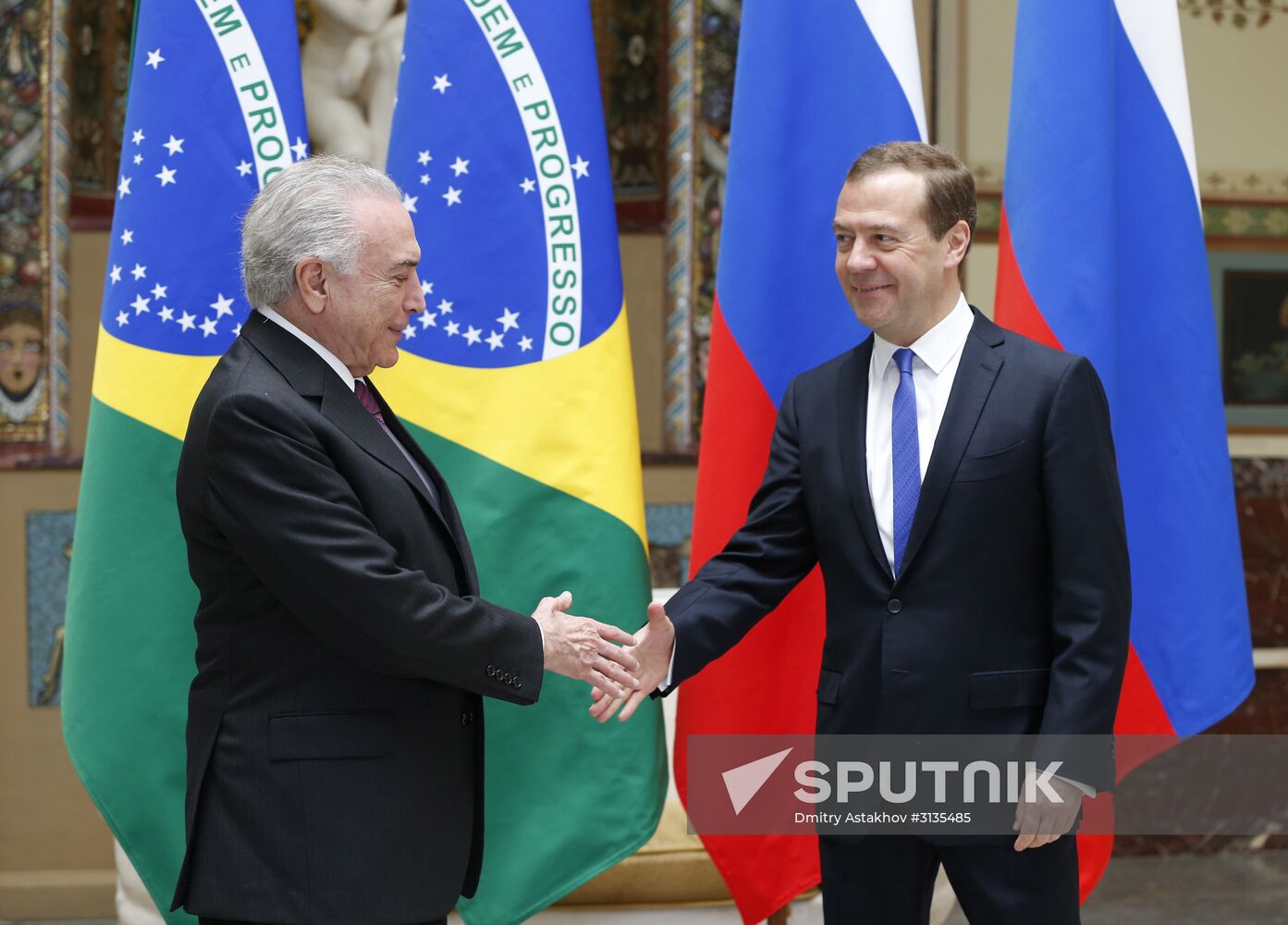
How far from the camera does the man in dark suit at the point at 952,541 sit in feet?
5.52

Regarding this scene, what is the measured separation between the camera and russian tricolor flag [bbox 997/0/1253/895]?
2.12m

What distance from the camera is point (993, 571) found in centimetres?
173

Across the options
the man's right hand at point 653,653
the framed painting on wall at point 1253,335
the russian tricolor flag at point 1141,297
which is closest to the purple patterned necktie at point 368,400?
the man's right hand at point 653,653

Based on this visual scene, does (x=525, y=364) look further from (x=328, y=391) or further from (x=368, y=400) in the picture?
(x=328, y=391)

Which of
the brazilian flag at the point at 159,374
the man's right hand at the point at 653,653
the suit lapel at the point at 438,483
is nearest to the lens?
the suit lapel at the point at 438,483

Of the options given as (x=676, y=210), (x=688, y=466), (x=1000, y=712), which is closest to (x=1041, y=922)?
(x=1000, y=712)

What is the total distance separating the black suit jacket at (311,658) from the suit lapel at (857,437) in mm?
508

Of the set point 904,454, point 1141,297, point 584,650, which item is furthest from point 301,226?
point 1141,297

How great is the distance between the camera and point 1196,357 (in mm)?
2191

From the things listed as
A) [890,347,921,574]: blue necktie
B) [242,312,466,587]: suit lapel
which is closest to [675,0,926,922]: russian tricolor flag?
[890,347,921,574]: blue necktie

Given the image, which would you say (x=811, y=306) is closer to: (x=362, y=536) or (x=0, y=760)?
(x=362, y=536)

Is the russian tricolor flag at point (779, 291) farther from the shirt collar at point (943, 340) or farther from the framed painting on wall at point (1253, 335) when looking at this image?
the framed painting on wall at point (1253, 335)

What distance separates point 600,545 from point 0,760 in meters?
2.49

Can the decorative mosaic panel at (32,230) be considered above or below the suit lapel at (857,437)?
above
